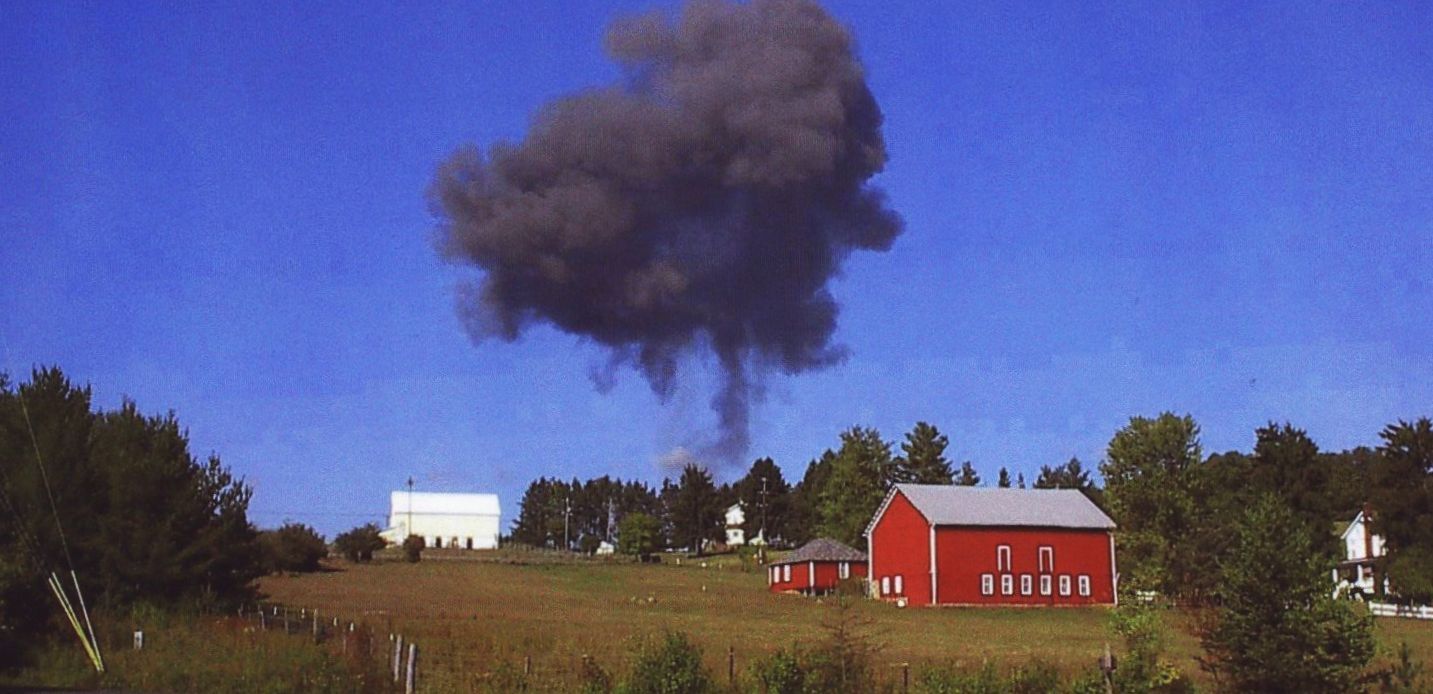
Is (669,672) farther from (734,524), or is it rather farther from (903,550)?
(734,524)

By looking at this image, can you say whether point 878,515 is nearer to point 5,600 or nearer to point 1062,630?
point 1062,630

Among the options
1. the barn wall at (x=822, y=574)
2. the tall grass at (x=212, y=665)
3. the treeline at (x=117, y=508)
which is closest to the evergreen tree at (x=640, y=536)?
the barn wall at (x=822, y=574)

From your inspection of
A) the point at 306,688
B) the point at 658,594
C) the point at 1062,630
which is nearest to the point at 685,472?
the point at 658,594

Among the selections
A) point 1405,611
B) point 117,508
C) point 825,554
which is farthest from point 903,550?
point 117,508

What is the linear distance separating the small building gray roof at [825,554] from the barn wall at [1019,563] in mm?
11258

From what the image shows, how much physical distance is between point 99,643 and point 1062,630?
A: 32631 millimetres

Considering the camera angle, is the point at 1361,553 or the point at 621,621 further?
the point at 1361,553

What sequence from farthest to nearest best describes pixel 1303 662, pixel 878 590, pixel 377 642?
pixel 878 590 → pixel 377 642 → pixel 1303 662

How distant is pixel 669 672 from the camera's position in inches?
684

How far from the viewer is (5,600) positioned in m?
29.3

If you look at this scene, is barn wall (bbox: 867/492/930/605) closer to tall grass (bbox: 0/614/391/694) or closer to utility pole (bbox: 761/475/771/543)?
tall grass (bbox: 0/614/391/694)

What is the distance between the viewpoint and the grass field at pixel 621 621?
28547 millimetres

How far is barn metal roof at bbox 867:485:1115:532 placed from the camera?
2768 inches

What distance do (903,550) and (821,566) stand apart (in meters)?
8.82
